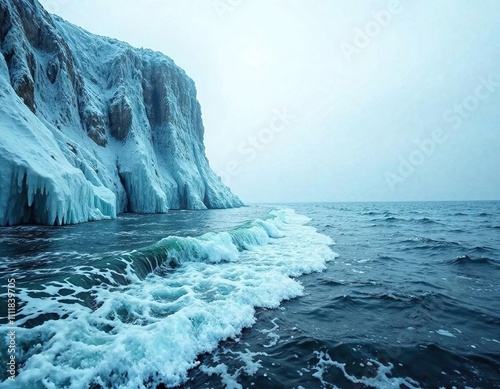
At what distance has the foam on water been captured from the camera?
12.1ft

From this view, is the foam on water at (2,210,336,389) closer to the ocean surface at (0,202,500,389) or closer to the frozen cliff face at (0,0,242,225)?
the ocean surface at (0,202,500,389)

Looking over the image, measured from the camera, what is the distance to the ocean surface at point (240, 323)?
147 inches

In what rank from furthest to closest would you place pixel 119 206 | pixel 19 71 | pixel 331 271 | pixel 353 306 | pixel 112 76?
1. pixel 112 76
2. pixel 119 206
3. pixel 19 71
4. pixel 331 271
5. pixel 353 306

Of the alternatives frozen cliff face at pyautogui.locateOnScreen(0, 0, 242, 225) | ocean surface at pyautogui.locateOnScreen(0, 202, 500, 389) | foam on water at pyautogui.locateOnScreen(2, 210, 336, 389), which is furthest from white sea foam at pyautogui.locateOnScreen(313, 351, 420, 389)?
frozen cliff face at pyautogui.locateOnScreen(0, 0, 242, 225)

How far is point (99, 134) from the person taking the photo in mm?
34625

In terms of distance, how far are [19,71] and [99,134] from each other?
40.7 feet

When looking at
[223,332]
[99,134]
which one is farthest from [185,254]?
[99,134]

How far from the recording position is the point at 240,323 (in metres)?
5.37

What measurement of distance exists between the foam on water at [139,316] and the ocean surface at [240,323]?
2 centimetres

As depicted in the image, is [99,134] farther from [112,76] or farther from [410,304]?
[410,304]

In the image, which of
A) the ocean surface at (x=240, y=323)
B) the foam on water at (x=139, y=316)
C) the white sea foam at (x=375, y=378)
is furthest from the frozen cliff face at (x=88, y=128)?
the white sea foam at (x=375, y=378)

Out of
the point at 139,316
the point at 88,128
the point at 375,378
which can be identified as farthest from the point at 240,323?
the point at 88,128

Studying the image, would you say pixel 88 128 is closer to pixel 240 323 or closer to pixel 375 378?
pixel 240 323

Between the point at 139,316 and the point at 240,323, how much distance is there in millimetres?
2212
